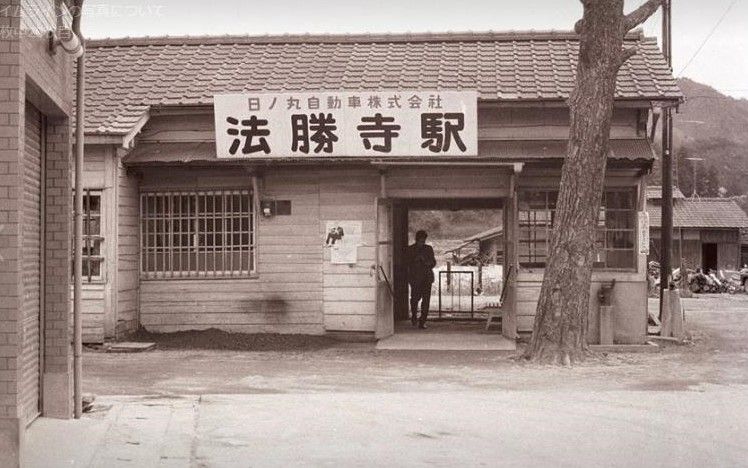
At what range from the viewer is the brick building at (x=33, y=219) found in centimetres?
768

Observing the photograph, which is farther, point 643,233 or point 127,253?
point 127,253

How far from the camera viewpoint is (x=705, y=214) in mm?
51188

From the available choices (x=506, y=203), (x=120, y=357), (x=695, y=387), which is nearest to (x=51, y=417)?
(x=120, y=357)

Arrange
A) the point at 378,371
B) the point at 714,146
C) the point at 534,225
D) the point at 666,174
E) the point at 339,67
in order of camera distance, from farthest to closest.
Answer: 1. the point at 714,146
2. the point at 666,174
3. the point at 339,67
4. the point at 534,225
5. the point at 378,371

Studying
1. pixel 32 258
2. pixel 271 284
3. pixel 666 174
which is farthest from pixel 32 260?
pixel 666 174

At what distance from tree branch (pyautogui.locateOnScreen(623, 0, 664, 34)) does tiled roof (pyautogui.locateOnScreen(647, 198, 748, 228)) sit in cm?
3453

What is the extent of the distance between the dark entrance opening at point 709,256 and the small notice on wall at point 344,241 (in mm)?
37912

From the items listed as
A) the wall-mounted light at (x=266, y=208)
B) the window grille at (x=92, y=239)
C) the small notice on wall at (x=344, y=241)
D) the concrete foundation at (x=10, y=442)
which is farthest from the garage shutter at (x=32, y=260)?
the small notice on wall at (x=344, y=241)

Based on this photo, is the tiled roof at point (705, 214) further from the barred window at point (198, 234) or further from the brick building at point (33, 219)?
the brick building at point (33, 219)

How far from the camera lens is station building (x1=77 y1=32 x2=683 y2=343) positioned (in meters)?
17.2

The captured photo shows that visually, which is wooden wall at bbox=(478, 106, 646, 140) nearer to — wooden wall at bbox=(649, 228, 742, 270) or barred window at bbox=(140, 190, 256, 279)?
barred window at bbox=(140, 190, 256, 279)

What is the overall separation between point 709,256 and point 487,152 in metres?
38.2

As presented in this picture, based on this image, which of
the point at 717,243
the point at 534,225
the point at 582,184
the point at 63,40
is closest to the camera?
the point at 63,40

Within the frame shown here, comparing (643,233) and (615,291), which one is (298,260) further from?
(643,233)
